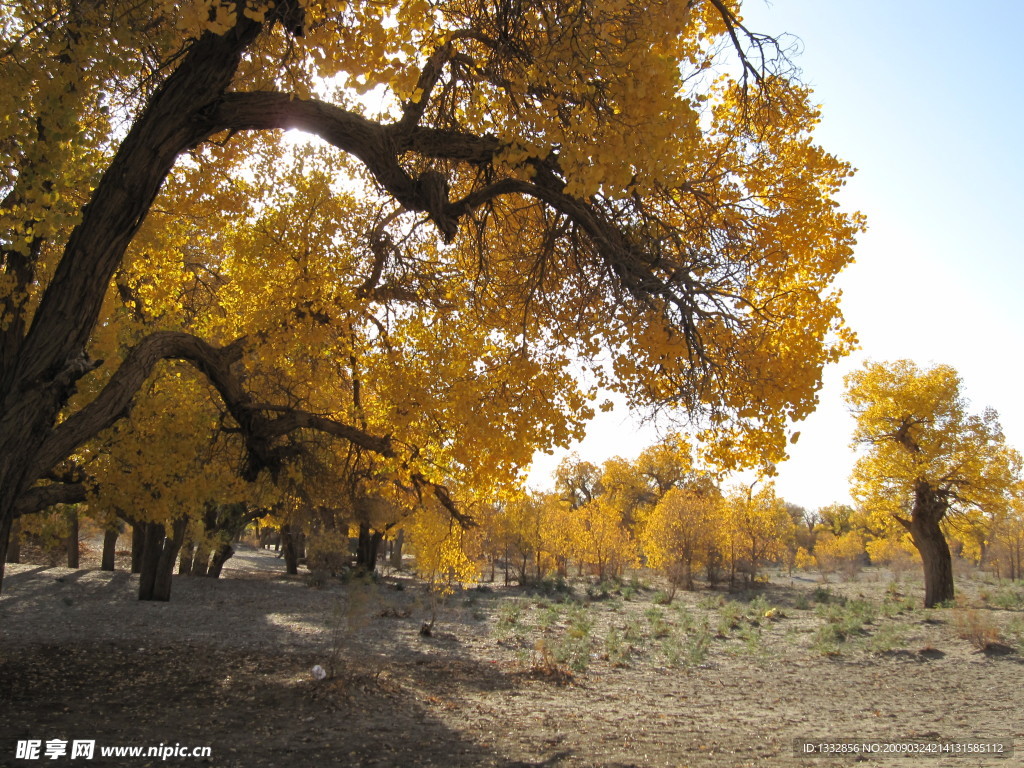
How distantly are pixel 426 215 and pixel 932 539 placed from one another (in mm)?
20129

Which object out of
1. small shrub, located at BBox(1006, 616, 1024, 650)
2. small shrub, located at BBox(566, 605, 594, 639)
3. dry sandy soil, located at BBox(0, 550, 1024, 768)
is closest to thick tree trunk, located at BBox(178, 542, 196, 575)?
dry sandy soil, located at BBox(0, 550, 1024, 768)

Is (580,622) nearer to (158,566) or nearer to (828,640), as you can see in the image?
(828,640)

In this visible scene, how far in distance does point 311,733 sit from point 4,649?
5.72 meters

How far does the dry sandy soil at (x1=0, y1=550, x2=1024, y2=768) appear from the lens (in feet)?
18.5

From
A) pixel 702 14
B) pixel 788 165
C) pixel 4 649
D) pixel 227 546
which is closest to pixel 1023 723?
pixel 788 165

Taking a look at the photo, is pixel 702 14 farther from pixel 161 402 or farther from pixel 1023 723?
pixel 1023 723

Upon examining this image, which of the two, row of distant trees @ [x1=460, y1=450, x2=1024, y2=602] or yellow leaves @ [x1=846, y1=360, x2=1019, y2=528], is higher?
yellow leaves @ [x1=846, y1=360, x2=1019, y2=528]

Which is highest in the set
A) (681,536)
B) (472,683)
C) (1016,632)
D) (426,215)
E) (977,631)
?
(426,215)

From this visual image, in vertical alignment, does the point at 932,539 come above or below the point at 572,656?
above

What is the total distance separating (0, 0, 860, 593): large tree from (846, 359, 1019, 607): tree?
53.9ft

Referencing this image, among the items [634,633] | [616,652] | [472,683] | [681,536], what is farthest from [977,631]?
[681,536]

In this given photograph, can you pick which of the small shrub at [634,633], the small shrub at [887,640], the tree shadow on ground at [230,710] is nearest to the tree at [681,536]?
the small shrub at [634,633]

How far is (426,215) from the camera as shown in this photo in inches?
227

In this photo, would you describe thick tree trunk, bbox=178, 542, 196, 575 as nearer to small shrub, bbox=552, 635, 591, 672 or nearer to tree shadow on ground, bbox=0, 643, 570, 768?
tree shadow on ground, bbox=0, 643, 570, 768
